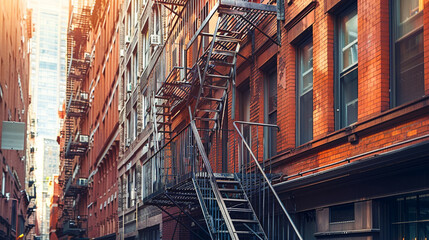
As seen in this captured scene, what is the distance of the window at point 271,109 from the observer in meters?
13.3

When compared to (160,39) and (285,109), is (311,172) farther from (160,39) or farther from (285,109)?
(160,39)

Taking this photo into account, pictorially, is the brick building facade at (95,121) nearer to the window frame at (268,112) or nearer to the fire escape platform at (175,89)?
the fire escape platform at (175,89)

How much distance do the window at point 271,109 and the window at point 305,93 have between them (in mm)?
1114


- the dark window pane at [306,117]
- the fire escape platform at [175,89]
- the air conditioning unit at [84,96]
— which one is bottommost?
the dark window pane at [306,117]

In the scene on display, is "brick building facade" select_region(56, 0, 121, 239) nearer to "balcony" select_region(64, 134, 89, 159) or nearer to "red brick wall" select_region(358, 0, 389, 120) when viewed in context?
"balcony" select_region(64, 134, 89, 159)

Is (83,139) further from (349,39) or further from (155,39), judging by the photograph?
(349,39)

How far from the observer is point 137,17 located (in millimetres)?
30406

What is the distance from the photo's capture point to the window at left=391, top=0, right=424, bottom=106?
8586 millimetres

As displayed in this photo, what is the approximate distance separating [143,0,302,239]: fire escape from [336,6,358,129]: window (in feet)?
5.55

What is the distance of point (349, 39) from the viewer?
10539 millimetres

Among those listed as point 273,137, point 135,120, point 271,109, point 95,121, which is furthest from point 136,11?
point 273,137

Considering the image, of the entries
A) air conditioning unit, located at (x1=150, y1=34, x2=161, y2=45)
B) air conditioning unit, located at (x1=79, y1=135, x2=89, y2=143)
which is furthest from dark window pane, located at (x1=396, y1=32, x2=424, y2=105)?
air conditioning unit, located at (x1=79, y1=135, x2=89, y2=143)

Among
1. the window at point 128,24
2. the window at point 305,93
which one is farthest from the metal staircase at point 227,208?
the window at point 128,24

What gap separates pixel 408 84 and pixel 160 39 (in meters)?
16.3
